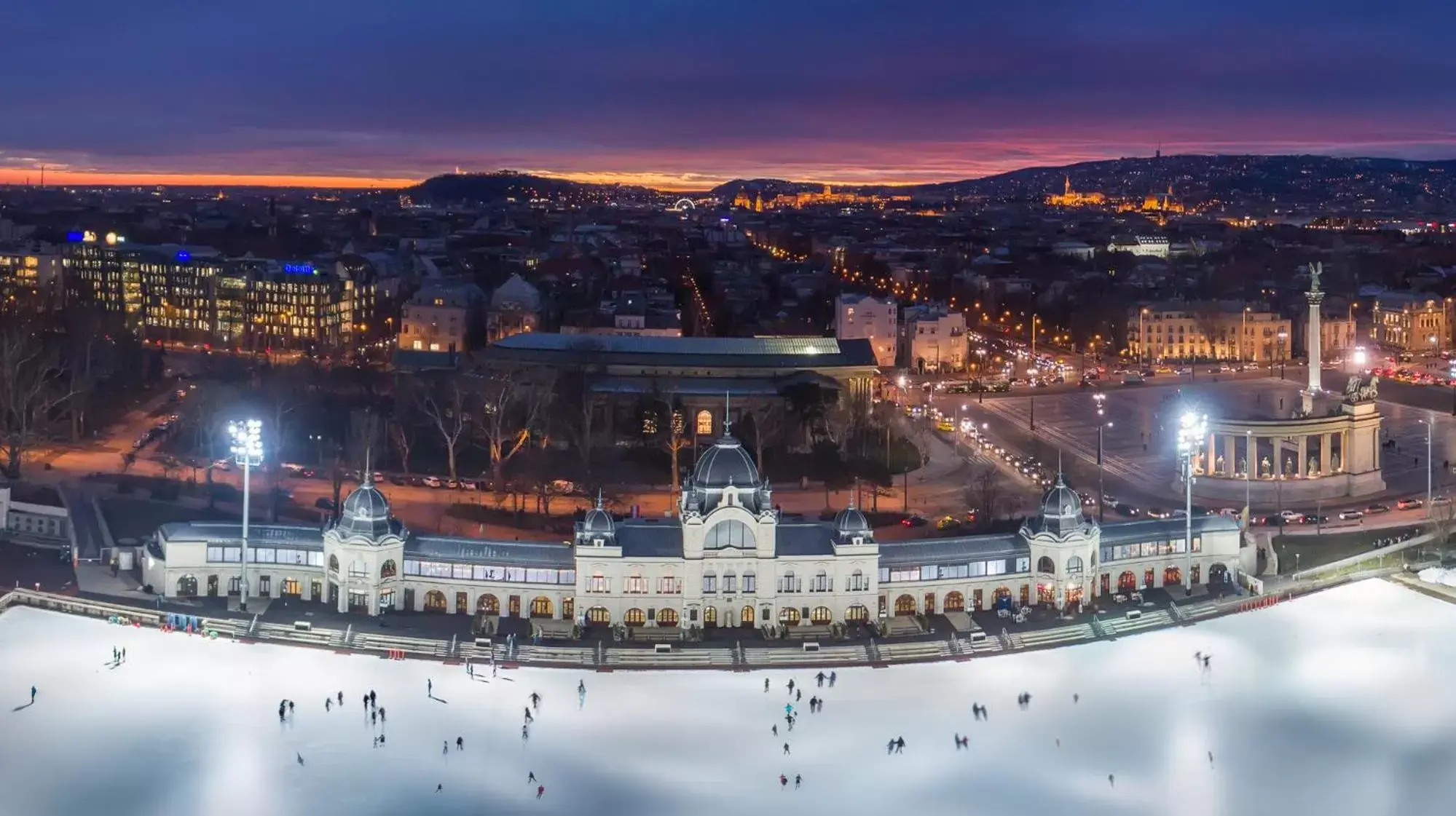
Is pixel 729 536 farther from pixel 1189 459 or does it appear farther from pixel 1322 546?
pixel 1322 546

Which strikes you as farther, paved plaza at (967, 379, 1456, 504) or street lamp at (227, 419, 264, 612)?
paved plaza at (967, 379, 1456, 504)

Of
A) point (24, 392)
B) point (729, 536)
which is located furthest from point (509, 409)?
point (729, 536)

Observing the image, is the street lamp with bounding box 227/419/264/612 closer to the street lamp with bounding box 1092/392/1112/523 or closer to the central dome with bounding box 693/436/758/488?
the central dome with bounding box 693/436/758/488

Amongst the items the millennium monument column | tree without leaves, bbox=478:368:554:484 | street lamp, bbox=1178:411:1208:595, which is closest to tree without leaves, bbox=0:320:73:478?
tree without leaves, bbox=478:368:554:484

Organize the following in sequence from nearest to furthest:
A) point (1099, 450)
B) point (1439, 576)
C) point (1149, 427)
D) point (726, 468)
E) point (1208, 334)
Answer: point (726, 468) < point (1439, 576) < point (1099, 450) < point (1149, 427) < point (1208, 334)

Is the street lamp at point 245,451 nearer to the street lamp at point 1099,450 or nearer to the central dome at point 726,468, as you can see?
the central dome at point 726,468
